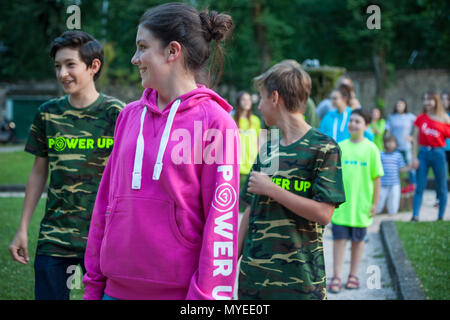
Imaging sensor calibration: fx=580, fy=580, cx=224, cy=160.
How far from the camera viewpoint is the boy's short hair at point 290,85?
3.50 m

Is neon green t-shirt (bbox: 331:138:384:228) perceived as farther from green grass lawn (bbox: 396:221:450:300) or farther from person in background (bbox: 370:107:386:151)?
person in background (bbox: 370:107:386:151)

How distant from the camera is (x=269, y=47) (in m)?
31.0

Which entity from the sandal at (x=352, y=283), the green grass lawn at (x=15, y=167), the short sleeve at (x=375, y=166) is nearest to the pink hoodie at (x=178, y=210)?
the short sleeve at (x=375, y=166)

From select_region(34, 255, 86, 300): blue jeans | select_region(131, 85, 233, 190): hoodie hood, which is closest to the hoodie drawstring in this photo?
select_region(131, 85, 233, 190): hoodie hood

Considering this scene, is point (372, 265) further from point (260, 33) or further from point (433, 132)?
point (260, 33)

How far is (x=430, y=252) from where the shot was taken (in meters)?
6.82

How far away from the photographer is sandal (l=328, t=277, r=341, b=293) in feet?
19.7

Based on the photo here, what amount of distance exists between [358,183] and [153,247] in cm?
444

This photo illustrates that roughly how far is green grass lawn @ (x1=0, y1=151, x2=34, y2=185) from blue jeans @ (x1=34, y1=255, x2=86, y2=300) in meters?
12.4

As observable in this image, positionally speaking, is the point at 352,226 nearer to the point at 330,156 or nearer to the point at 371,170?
the point at 371,170

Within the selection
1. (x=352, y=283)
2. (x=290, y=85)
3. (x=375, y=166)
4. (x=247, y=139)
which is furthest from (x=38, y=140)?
(x=247, y=139)

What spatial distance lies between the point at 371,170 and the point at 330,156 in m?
3.05

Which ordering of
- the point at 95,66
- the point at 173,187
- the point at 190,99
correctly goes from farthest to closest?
1. the point at 95,66
2. the point at 190,99
3. the point at 173,187

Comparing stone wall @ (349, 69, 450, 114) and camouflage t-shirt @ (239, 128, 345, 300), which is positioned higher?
stone wall @ (349, 69, 450, 114)
